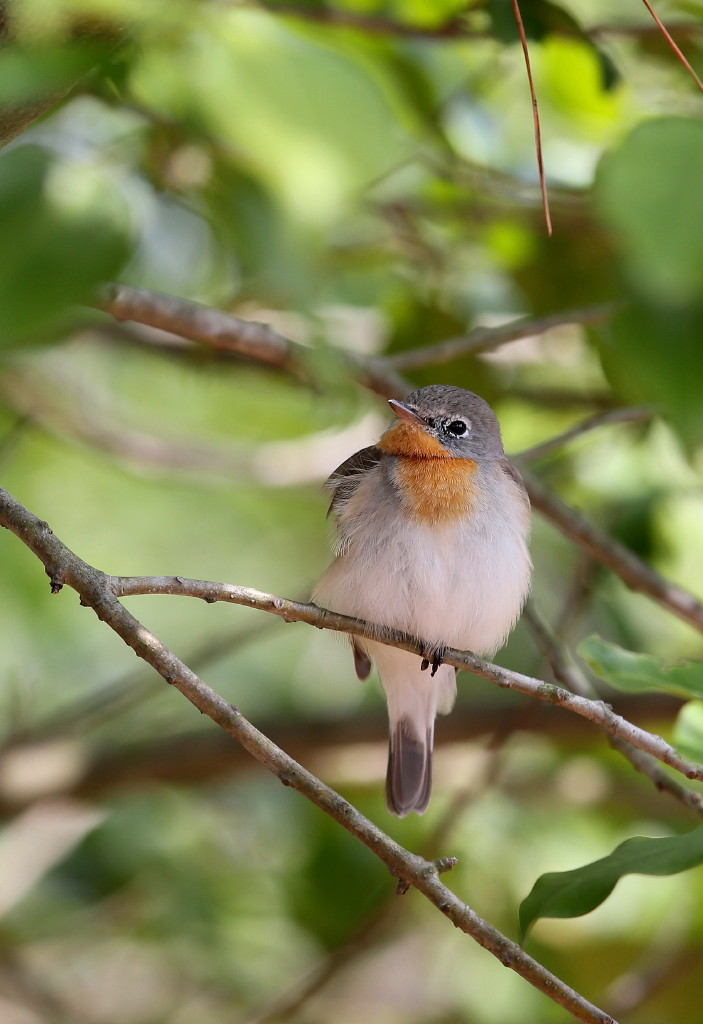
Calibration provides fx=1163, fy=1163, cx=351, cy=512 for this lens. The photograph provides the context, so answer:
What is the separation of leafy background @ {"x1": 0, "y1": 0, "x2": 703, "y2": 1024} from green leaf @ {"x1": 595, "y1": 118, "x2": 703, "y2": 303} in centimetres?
97

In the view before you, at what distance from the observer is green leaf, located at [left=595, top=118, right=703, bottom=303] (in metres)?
2.41

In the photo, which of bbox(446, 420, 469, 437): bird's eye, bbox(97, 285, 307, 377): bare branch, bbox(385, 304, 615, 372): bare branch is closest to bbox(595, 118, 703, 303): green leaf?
bbox(385, 304, 615, 372): bare branch

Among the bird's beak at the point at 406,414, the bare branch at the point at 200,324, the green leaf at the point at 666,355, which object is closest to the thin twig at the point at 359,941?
the bird's beak at the point at 406,414

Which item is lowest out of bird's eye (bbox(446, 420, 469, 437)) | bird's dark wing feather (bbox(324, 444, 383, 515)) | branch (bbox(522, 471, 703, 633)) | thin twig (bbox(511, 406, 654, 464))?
branch (bbox(522, 471, 703, 633))

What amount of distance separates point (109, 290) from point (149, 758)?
2302 mm

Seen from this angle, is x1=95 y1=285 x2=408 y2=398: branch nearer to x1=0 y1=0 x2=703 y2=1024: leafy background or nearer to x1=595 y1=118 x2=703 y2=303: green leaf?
x1=0 y1=0 x2=703 y2=1024: leafy background

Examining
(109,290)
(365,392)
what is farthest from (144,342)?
(109,290)

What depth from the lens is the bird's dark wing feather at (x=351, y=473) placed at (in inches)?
176

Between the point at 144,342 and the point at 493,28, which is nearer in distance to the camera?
the point at 493,28

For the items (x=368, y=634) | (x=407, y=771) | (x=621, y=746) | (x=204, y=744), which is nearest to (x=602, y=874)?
(x=368, y=634)

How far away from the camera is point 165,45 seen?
1595 mm

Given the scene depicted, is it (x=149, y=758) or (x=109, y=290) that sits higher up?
(x=109, y=290)

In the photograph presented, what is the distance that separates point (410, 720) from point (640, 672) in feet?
6.60

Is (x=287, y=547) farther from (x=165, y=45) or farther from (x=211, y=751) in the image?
(x=165, y=45)
